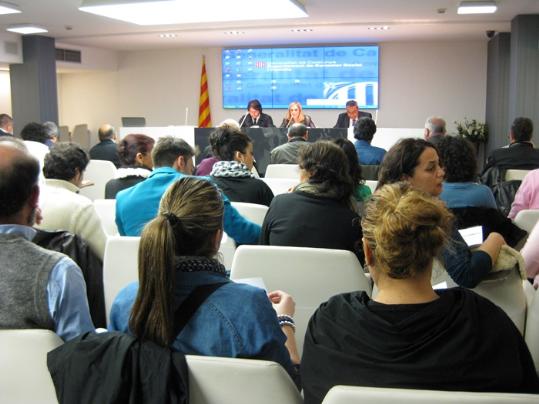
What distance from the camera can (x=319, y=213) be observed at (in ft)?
8.95

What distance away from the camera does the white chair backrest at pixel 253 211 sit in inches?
136

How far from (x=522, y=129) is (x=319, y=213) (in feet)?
12.9

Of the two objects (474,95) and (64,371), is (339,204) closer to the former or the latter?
(64,371)

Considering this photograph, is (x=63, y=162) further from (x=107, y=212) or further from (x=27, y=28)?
(x=27, y=28)

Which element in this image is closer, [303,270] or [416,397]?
[416,397]

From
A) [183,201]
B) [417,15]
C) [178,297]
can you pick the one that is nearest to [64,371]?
[178,297]

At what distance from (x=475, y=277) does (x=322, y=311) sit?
98cm

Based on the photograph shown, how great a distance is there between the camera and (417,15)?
27.8 ft

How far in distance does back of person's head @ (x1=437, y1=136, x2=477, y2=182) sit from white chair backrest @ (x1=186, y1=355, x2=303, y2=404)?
219 cm

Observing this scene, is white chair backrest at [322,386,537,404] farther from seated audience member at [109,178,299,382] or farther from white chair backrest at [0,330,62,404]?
white chair backrest at [0,330,62,404]

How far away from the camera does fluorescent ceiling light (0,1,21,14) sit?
7332 mm

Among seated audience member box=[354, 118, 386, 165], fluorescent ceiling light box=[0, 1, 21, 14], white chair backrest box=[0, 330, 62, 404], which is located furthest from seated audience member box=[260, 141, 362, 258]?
fluorescent ceiling light box=[0, 1, 21, 14]

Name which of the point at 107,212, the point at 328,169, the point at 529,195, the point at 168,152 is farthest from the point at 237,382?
the point at 529,195

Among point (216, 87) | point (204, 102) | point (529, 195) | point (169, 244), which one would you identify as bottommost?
point (529, 195)
